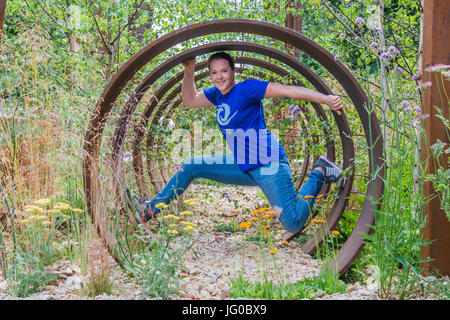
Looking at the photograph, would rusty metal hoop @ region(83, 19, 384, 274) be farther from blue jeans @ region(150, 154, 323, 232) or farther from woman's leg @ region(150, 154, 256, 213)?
woman's leg @ region(150, 154, 256, 213)

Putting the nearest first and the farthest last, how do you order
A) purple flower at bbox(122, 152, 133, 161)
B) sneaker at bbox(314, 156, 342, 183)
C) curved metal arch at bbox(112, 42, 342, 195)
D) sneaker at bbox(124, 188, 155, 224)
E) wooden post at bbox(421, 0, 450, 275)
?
1. wooden post at bbox(421, 0, 450, 275)
2. purple flower at bbox(122, 152, 133, 161)
3. curved metal arch at bbox(112, 42, 342, 195)
4. sneaker at bbox(124, 188, 155, 224)
5. sneaker at bbox(314, 156, 342, 183)

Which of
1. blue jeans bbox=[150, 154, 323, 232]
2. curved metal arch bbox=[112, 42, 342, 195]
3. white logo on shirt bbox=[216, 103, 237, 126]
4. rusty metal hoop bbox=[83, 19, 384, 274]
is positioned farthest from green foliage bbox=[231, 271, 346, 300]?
white logo on shirt bbox=[216, 103, 237, 126]

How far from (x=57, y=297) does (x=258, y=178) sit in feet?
6.23

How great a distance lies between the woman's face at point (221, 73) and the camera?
12.4 ft

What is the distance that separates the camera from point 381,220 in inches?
103

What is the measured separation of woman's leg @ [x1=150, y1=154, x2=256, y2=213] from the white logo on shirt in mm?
345

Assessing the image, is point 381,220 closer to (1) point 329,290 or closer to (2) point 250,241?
(1) point 329,290

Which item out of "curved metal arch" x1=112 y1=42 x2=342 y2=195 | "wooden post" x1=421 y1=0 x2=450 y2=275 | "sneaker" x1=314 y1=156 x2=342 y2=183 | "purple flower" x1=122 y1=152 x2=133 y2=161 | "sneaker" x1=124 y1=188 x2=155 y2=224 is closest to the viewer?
"wooden post" x1=421 y1=0 x2=450 y2=275

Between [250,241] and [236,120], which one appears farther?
[250,241]

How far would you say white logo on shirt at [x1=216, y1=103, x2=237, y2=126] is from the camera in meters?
3.86

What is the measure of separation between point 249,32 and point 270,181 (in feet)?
4.34

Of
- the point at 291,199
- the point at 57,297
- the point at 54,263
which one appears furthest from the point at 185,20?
the point at 57,297

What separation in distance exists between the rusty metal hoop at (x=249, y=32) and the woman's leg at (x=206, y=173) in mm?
926

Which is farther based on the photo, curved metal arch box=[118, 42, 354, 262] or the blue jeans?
the blue jeans
